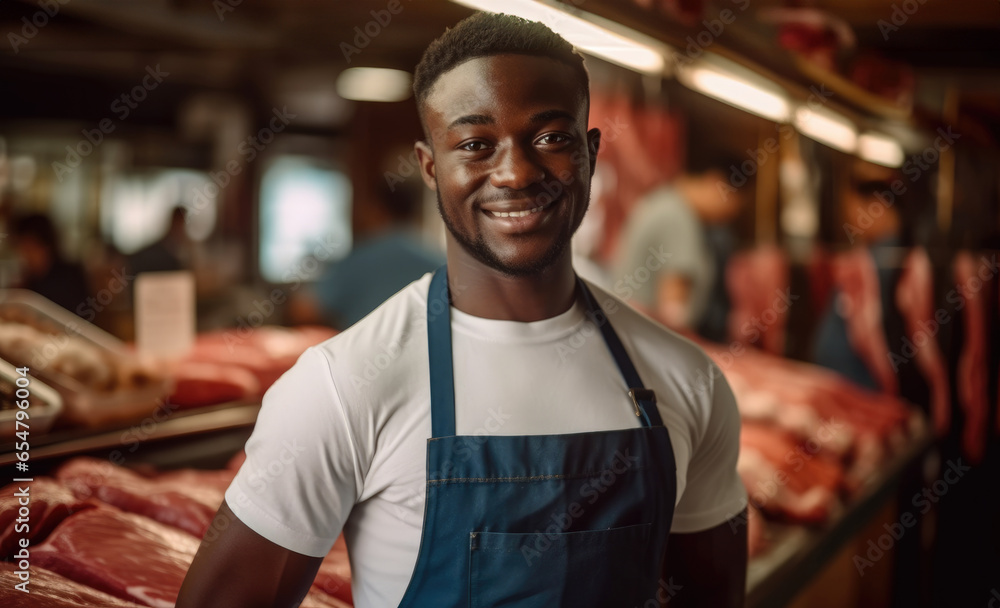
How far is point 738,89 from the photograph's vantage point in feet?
9.55

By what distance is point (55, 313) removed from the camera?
252 centimetres

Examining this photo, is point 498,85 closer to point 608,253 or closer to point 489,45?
point 489,45

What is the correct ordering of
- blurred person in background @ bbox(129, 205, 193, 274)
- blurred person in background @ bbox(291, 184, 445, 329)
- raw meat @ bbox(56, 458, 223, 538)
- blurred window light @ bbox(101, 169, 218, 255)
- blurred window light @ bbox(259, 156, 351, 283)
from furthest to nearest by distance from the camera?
blurred window light @ bbox(259, 156, 351, 283) → blurred window light @ bbox(101, 169, 218, 255) → blurred person in background @ bbox(129, 205, 193, 274) → blurred person in background @ bbox(291, 184, 445, 329) → raw meat @ bbox(56, 458, 223, 538)

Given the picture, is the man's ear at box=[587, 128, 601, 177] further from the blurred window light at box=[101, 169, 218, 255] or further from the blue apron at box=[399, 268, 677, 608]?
the blurred window light at box=[101, 169, 218, 255]

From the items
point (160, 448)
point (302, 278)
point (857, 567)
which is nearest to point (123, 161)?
point (302, 278)

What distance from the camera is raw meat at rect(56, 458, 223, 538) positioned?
1732 millimetres

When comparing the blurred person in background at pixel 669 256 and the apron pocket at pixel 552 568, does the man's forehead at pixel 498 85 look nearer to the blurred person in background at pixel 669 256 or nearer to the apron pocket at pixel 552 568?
the apron pocket at pixel 552 568

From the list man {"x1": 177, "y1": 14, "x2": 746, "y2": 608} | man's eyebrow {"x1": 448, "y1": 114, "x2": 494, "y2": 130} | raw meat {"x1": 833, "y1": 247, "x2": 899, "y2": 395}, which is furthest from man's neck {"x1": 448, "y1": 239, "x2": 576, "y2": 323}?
raw meat {"x1": 833, "y1": 247, "x2": 899, "y2": 395}

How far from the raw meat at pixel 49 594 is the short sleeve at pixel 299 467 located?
388 millimetres

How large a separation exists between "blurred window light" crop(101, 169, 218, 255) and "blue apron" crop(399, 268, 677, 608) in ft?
23.0

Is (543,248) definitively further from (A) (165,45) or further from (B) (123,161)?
(B) (123,161)

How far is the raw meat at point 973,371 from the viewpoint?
4.25 m

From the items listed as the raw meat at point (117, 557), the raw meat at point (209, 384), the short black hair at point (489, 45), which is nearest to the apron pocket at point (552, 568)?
the raw meat at point (117, 557)

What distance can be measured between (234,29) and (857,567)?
4.08 metres
